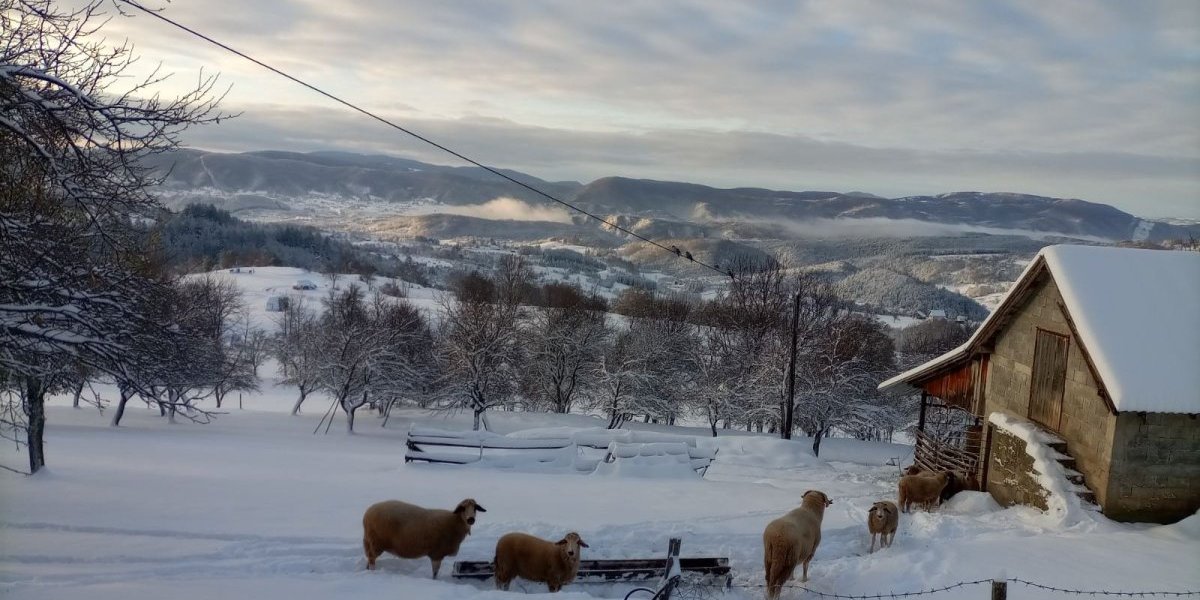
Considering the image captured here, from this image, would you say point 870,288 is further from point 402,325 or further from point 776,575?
point 776,575

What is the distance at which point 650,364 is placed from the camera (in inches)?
2076

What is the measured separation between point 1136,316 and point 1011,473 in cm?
401

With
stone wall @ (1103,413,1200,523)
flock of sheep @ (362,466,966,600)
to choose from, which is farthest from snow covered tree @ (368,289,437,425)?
stone wall @ (1103,413,1200,523)

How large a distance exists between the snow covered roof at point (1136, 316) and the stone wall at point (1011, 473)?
267cm

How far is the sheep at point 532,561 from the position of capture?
9.22 metres

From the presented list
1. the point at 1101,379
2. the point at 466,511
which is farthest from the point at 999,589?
the point at 1101,379

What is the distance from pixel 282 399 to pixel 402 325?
1763cm

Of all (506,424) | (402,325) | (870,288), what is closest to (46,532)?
(506,424)

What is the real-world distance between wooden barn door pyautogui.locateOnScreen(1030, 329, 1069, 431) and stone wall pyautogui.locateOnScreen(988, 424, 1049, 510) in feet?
2.66

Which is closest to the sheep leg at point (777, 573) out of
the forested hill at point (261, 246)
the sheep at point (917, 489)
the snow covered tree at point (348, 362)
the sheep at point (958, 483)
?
the sheep at point (917, 489)

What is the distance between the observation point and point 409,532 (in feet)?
30.4

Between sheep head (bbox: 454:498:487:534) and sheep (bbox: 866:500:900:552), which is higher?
sheep head (bbox: 454:498:487:534)

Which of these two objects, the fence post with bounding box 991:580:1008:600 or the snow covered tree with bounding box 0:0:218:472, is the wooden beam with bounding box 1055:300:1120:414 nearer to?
the fence post with bounding box 991:580:1008:600

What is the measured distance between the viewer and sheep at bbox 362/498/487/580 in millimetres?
9250
